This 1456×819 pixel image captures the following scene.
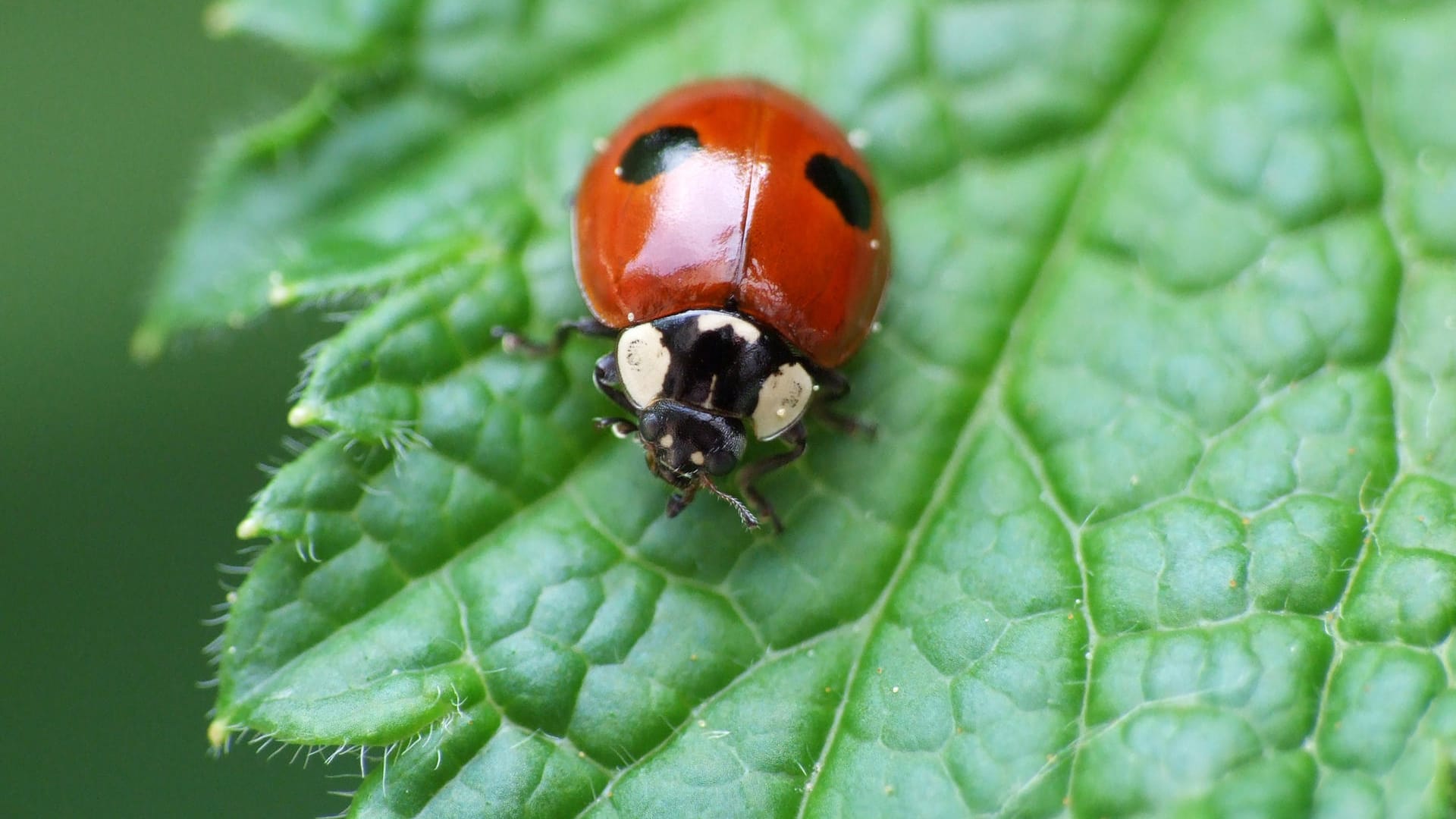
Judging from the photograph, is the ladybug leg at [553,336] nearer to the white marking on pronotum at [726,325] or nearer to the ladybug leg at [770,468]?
the white marking on pronotum at [726,325]

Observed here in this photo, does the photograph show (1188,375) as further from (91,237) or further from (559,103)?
(91,237)

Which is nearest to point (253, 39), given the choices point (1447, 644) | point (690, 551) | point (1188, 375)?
point (690, 551)

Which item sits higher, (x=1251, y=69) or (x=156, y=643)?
(x=1251, y=69)

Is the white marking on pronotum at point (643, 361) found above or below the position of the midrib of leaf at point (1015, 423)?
above

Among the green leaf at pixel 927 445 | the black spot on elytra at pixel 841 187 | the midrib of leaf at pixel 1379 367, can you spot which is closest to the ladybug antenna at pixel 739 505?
the green leaf at pixel 927 445

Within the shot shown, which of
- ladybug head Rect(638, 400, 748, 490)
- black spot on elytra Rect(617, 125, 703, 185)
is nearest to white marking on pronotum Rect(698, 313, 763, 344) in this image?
ladybug head Rect(638, 400, 748, 490)
